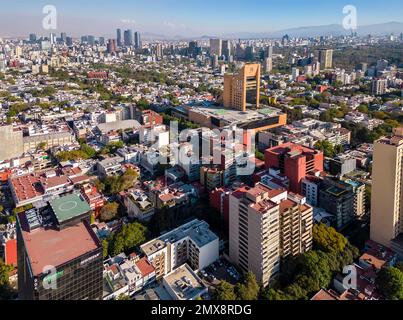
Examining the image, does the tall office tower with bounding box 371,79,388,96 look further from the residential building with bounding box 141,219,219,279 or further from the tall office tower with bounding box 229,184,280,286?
the residential building with bounding box 141,219,219,279

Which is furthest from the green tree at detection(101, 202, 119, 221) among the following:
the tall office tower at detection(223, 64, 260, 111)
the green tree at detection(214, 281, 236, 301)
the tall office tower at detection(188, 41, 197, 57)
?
the tall office tower at detection(188, 41, 197, 57)

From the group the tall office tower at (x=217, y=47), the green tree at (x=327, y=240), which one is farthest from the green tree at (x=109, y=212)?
the tall office tower at (x=217, y=47)

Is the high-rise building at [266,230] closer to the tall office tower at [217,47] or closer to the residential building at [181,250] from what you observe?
the residential building at [181,250]

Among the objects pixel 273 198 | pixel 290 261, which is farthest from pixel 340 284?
pixel 273 198

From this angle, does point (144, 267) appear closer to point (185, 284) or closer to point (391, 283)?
point (185, 284)

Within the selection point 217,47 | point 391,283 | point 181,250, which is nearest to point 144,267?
point 181,250
